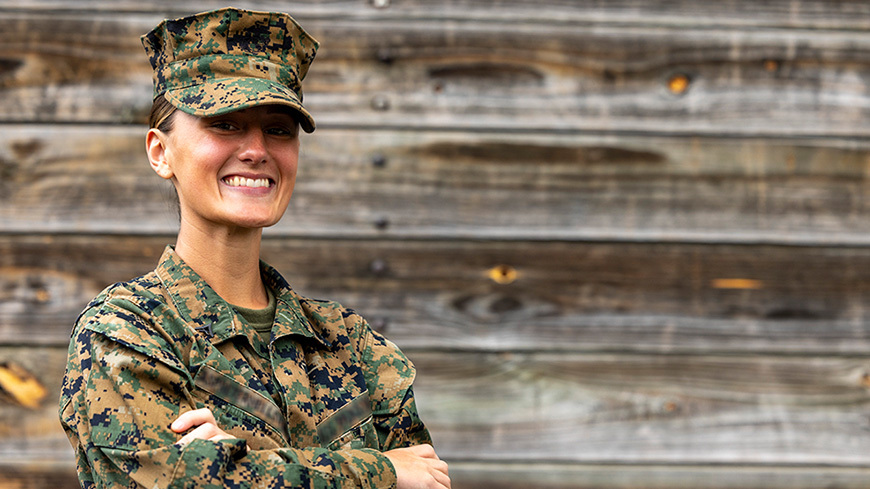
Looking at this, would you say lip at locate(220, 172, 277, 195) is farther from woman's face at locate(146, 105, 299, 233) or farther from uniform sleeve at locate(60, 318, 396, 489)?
uniform sleeve at locate(60, 318, 396, 489)

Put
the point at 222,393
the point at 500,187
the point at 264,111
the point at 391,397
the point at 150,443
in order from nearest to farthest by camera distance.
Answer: the point at 150,443, the point at 222,393, the point at 264,111, the point at 391,397, the point at 500,187

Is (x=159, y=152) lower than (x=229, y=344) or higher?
higher

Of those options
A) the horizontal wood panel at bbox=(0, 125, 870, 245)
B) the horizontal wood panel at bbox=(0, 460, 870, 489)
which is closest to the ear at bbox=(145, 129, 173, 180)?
the horizontal wood panel at bbox=(0, 125, 870, 245)

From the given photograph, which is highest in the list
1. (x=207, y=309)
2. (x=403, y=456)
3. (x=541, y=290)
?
(x=207, y=309)

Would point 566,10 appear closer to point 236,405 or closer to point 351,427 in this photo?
point 351,427

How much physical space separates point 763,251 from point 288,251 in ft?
4.02

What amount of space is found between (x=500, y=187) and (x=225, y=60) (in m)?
1.02

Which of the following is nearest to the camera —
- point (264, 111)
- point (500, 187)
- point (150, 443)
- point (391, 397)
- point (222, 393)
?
point (150, 443)

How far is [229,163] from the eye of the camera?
51.2 inches

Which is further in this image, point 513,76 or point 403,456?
point 513,76

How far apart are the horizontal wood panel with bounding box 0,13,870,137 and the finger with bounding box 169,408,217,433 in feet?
3.80

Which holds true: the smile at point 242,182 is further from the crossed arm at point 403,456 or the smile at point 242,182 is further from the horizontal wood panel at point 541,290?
the horizontal wood panel at point 541,290

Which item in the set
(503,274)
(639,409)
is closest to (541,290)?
(503,274)

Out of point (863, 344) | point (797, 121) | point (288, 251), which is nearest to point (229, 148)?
point (288, 251)
